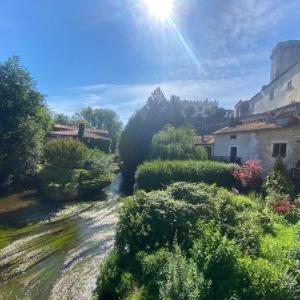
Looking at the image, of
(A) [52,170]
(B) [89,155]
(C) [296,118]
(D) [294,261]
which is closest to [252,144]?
(C) [296,118]

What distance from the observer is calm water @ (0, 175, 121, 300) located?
29.2 feet

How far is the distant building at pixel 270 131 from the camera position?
20047 millimetres

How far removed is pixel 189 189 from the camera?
34.8ft

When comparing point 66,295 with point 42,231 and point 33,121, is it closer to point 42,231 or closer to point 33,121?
point 42,231

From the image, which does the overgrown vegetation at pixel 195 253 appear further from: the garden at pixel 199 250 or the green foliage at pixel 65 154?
the green foliage at pixel 65 154

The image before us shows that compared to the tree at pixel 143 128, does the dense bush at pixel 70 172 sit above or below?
below

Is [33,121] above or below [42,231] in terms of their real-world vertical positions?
above

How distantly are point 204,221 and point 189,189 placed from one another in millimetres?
1922

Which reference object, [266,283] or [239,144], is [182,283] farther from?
[239,144]

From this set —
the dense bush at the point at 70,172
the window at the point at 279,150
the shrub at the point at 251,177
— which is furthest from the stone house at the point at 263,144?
the dense bush at the point at 70,172

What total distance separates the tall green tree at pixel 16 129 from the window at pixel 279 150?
19.0m

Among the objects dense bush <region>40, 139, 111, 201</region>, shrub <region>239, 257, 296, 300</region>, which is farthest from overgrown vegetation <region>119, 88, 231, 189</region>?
shrub <region>239, 257, 296, 300</region>

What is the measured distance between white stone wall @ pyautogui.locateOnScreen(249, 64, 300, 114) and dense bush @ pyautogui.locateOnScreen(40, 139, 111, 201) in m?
20.4

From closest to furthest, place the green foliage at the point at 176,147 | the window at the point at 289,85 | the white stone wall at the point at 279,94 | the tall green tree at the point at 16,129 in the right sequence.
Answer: the tall green tree at the point at 16,129, the green foliage at the point at 176,147, the white stone wall at the point at 279,94, the window at the point at 289,85
